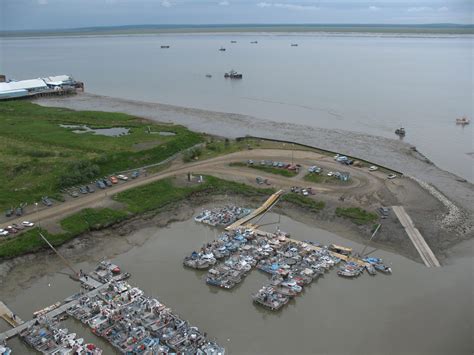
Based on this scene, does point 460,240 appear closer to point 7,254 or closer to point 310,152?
point 310,152

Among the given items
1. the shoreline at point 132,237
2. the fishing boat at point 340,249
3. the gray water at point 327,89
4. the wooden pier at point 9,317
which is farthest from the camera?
the gray water at point 327,89

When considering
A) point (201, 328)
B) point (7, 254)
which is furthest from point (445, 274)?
point (7, 254)

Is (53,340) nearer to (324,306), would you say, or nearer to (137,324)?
(137,324)

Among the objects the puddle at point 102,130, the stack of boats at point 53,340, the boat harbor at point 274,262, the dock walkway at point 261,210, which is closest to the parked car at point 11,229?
the stack of boats at point 53,340

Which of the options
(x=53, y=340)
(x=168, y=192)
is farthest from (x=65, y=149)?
(x=53, y=340)

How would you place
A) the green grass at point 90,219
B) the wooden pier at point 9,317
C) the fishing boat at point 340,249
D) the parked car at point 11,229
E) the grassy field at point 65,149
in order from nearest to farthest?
1. the wooden pier at point 9,317
2. the fishing boat at point 340,249
3. the parked car at point 11,229
4. the green grass at point 90,219
5. the grassy field at point 65,149

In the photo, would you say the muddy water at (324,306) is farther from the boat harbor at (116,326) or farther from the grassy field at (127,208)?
the grassy field at (127,208)
